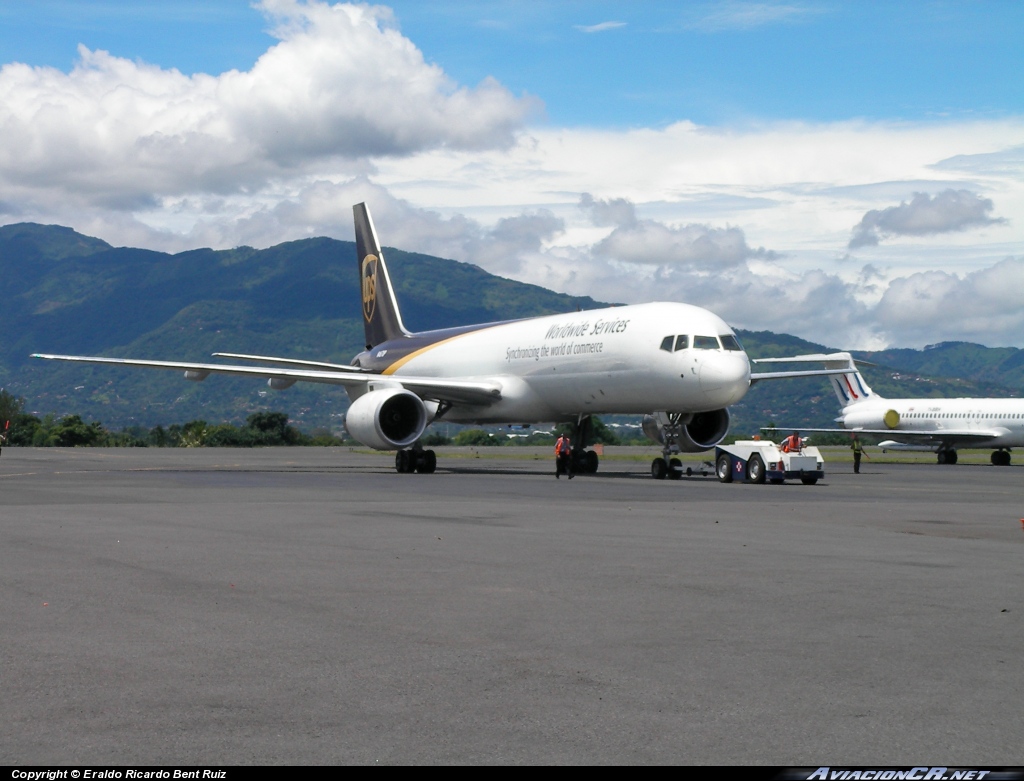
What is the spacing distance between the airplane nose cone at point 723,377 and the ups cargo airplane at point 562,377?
0.03 meters

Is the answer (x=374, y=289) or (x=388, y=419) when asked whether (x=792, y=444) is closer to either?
(x=388, y=419)

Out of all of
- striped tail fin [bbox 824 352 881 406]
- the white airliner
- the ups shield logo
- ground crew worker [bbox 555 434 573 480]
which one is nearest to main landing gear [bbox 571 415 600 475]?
ground crew worker [bbox 555 434 573 480]

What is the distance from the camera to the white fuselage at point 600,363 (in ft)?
104

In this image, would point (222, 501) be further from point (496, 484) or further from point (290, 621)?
point (290, 621)

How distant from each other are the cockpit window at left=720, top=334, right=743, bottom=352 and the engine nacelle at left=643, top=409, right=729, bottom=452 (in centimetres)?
323

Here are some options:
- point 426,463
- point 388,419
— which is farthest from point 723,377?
point 426,463

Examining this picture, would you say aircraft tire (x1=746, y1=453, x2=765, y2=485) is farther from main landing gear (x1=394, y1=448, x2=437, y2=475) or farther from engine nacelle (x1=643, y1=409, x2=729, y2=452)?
main landing gear (x1=394, y1=448, x2=437, y2=475)

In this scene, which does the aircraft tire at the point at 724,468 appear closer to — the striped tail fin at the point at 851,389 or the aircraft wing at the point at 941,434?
the aircraft wing at the point at 941,434

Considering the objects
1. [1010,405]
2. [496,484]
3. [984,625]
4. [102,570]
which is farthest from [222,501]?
[1010,405]

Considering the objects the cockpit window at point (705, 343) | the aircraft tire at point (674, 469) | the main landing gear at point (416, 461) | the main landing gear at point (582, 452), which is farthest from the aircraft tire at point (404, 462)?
the cockpit window at point (705, 343)

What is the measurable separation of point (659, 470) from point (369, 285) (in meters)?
18.2

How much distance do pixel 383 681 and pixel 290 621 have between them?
2.17 m

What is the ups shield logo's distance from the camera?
1886 inches

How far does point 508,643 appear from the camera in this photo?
7926mm
